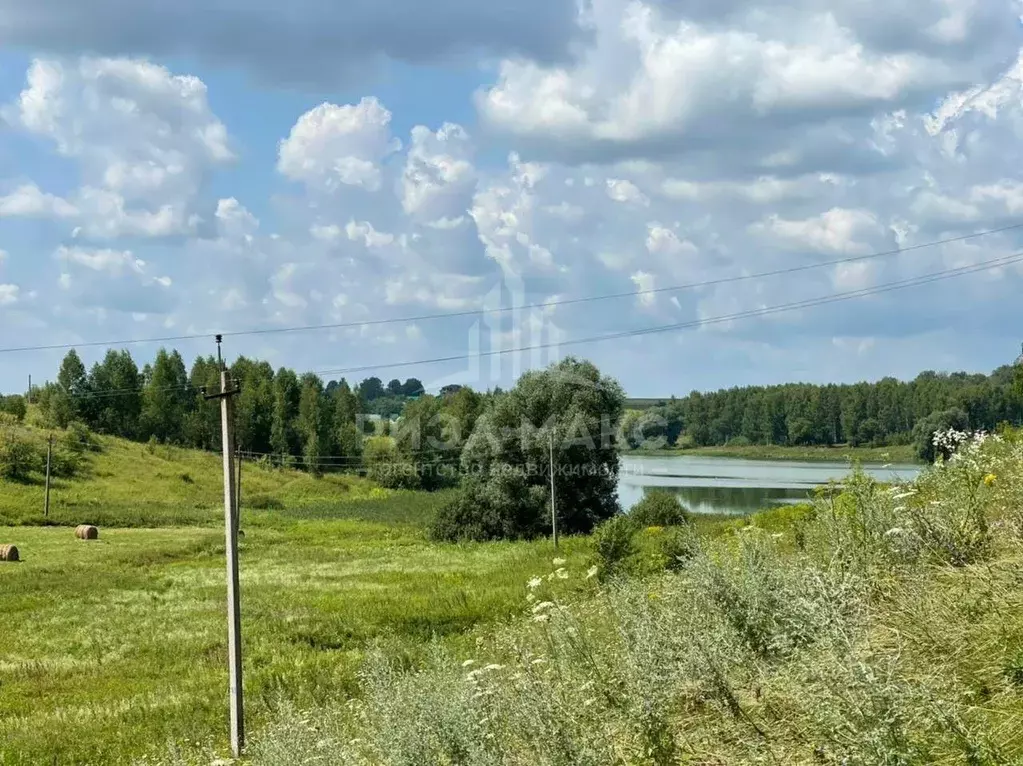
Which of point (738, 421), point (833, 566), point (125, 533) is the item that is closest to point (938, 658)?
point (833, 566)

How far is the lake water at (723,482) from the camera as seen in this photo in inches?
2281

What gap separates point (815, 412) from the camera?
4852 inches

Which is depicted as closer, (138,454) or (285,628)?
(285,628)

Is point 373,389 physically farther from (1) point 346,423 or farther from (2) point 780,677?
(2) point 780,677

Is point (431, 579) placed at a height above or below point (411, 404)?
below

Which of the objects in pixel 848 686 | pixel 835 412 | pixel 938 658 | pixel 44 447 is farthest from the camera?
pixel 835 412

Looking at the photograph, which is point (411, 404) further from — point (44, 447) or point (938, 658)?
point (938, 658)

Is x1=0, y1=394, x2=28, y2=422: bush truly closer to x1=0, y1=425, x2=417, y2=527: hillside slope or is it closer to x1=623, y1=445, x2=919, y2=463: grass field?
x1=0, y1=425, x2=417, y2=527: hillside slope

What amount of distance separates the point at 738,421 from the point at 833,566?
135105 mm

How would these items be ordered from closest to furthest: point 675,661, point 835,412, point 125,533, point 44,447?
point 675,661
point 125,533
point 44,447
point 835,412

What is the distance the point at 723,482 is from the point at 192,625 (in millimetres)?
62388

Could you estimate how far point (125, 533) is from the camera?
49.8 metres

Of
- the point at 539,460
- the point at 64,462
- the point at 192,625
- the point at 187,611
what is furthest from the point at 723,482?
the point at 192,625

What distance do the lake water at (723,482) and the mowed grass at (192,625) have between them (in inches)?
547
